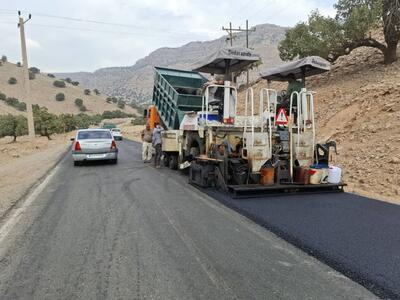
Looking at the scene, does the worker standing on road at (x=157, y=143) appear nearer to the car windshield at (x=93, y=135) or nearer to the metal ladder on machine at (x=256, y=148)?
the car windshield at (x=93, y=135)

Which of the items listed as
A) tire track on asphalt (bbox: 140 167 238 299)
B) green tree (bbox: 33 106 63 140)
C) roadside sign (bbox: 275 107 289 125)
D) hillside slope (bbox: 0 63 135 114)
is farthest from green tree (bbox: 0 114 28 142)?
hillside slope (bbox: 0 63 135 114)

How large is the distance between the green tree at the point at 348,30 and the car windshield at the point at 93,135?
41.2ft

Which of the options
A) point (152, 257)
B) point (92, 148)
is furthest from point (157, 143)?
point (152, 257)

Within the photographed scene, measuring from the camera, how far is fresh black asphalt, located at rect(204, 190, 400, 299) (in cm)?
417

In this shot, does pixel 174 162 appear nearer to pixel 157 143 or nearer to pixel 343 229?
pixel 157 143

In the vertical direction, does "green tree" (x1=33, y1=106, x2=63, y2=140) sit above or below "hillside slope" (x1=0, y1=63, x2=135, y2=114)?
below

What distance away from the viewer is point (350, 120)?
1493cm

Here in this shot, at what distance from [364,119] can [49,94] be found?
10238cm

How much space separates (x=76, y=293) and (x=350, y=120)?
1348cm

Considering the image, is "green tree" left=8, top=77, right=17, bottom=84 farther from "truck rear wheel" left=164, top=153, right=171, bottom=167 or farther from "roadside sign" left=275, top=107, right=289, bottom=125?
"roadside sign" left=275, top=107, right=289, bottom=125

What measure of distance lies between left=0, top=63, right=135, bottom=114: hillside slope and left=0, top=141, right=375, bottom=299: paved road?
94194mm

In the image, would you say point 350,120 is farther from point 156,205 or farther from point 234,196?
point 156,205

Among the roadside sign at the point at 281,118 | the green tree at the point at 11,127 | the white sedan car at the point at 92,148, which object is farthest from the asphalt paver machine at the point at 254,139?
the green tree at the point at 11,127

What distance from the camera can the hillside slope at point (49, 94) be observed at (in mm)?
96562
